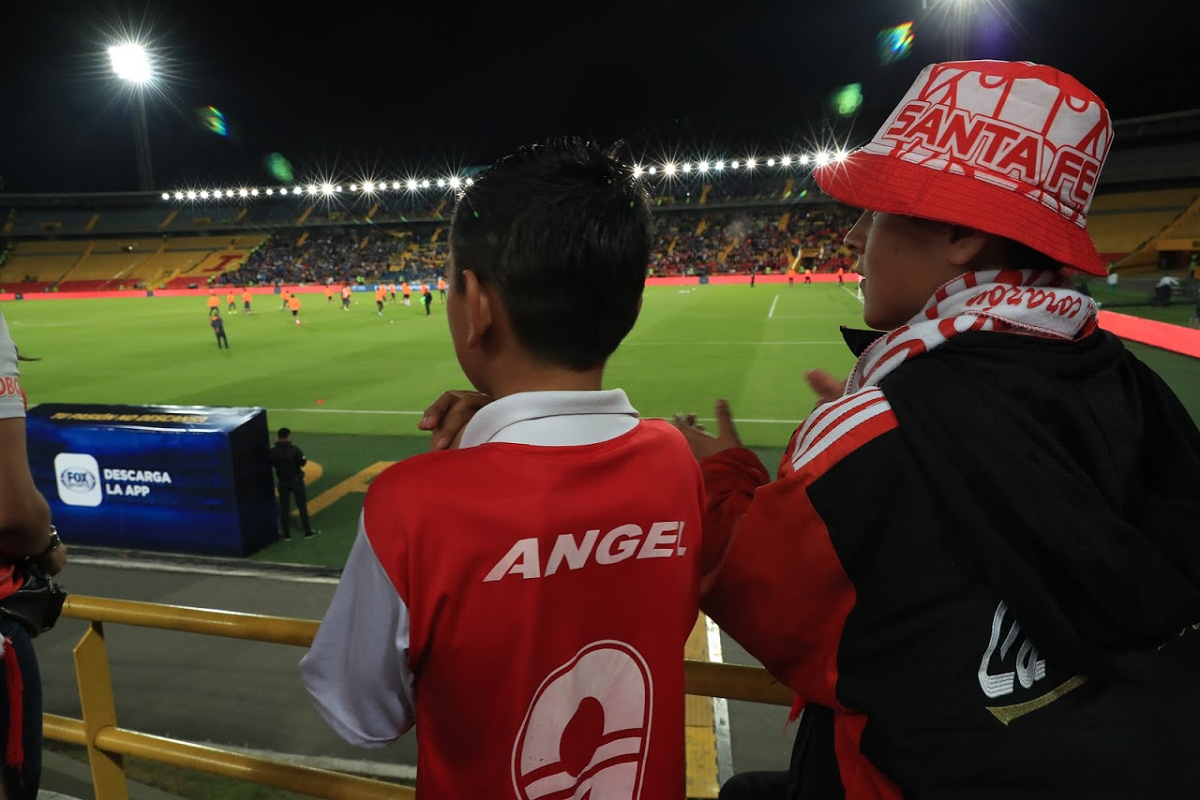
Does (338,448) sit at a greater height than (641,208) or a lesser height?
lesser

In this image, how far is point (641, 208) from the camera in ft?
4.26

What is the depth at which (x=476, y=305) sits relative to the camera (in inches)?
47.8

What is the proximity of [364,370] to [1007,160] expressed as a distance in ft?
59.3

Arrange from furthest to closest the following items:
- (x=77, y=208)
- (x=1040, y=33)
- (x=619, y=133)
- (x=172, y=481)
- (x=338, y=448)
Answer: (x=619, y=133) → (x=77, y=208) → (x=1040, y=33) → (x=338, y=448) → (x=172, y=481)

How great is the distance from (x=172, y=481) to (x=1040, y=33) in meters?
74.3

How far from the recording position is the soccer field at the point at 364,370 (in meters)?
11.4

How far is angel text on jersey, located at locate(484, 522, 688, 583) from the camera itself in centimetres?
114

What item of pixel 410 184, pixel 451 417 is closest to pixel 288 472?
pixel 451 417

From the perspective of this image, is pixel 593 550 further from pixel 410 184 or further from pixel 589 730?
pixel 410 184

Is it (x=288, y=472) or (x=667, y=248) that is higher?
(x=288, y=472)

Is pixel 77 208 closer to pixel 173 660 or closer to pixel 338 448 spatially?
pixel 338 448

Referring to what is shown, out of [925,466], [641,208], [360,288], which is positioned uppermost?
[641,208]

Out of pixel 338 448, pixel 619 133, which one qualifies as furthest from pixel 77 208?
pixel 338 448

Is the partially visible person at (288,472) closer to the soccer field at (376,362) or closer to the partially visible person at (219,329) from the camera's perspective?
the soccer field at (376,362)
